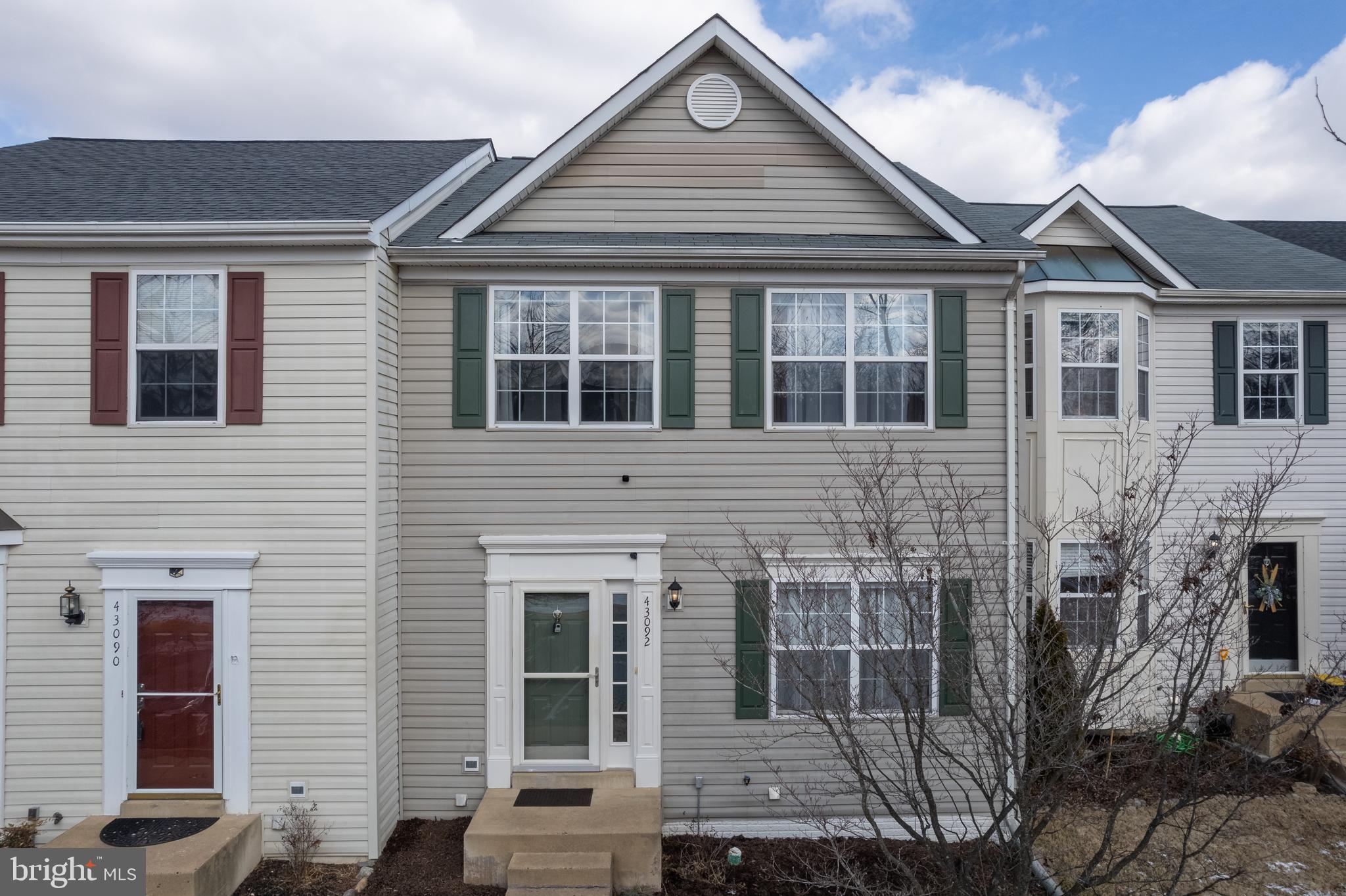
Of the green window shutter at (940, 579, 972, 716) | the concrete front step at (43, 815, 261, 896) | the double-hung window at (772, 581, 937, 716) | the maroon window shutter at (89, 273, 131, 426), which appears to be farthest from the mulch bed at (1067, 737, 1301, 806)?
the maroon window shutter at (89, 273, 131, 426)

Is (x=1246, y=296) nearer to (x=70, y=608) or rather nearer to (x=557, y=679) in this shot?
(x=557, y=679)

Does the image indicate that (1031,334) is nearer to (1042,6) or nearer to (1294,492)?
(1294,492)

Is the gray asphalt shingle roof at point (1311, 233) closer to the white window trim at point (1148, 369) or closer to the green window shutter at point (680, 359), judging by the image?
the white window trim at point (1148, 369)

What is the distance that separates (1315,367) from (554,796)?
38.0ft

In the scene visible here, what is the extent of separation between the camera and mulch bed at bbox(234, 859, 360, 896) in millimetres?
6129

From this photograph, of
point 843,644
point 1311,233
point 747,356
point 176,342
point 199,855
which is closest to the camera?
point 199,855

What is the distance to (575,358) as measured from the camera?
7.48 m

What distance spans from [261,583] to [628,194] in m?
5.31

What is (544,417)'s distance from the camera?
750 centimetres

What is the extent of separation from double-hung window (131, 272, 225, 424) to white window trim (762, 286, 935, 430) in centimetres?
538

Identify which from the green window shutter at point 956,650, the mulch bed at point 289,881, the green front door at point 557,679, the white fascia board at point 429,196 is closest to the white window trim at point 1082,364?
the green window shutter at point 956,650

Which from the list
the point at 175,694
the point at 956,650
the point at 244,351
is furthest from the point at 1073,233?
the point at 175,694

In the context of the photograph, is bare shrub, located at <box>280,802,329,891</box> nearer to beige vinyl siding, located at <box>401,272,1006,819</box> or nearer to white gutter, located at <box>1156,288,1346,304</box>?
beige vinyl siding, located at <box>401,272,1006,819</box>

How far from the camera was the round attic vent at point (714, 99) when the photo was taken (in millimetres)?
7684
